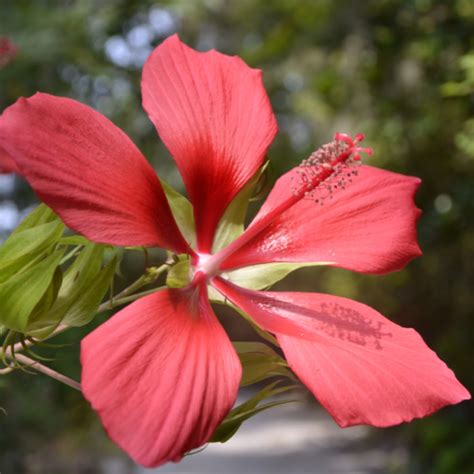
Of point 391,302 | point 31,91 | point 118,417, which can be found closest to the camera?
point 118,417

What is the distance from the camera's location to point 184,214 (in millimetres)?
487

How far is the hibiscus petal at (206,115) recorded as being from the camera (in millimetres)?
449

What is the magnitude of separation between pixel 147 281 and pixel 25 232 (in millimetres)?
69

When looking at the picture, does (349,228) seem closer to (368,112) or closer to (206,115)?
(206,115)

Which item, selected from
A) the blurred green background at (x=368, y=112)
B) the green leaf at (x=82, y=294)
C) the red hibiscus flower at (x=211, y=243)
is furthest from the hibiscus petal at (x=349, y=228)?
the blurred green background at (x=368, y=112)

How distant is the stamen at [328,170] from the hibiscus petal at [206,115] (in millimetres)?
36

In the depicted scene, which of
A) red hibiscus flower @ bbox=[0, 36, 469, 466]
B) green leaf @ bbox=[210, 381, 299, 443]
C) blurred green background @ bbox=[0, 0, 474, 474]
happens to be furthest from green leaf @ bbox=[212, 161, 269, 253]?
blurred green background @ bbox=[0, 0, 474, 474]

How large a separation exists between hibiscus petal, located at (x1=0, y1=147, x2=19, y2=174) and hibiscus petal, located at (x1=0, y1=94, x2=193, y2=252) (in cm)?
3

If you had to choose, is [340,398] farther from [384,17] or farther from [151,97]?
[384,17]

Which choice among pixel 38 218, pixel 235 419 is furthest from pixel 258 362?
pixel 38 218

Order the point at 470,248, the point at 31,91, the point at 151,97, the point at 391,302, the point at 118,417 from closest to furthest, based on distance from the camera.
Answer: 1. the point at 118,417
2. the point at 151,97
3. the point at 31,91
4. the point at 470,248
5. the point at 391,302

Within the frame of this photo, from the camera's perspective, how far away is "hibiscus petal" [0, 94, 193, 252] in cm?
36

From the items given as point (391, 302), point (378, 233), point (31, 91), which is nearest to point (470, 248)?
point (391, 302)

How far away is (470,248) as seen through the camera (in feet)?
14.1
